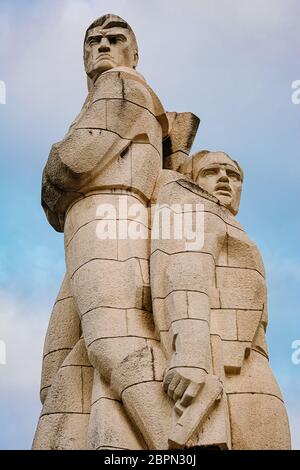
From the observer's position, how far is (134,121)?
1192 centimetres

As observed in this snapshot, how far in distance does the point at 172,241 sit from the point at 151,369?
4.50 feet

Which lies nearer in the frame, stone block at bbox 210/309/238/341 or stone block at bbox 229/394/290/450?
stone block at bbox 229/394/290/450

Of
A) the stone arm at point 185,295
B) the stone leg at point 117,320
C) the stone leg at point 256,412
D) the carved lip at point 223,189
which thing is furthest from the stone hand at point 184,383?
the carved lip at point 223,189

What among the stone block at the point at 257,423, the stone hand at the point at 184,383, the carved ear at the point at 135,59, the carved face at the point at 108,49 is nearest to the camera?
the stone hand at the point at 184,383

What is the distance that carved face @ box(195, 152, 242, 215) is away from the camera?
39.5 ft

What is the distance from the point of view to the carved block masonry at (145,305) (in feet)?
32.9

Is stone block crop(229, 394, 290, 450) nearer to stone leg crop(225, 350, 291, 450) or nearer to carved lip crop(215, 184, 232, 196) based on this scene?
stone leg crop(225, 350, 291, 450)

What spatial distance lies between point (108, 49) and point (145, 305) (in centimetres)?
362

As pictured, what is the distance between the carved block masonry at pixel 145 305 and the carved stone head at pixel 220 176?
14mm

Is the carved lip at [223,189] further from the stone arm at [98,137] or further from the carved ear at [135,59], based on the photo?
the carved ear at [135,59]

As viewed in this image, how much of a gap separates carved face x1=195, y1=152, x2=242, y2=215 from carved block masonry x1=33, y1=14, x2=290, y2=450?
0.04 ft

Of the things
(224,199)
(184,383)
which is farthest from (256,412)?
(224,199)

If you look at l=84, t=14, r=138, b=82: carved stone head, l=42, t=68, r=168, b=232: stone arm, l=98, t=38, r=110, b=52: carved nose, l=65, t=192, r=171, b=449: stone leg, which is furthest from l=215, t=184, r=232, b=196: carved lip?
l=98, t=38, r=110, b=52: carved nose
